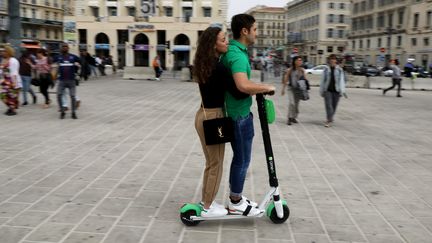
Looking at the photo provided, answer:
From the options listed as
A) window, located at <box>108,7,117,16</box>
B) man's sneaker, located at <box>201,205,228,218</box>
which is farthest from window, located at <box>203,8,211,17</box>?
man's sneaker, located at <box>201,205,228,218</box>

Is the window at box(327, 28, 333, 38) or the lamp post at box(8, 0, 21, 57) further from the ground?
the window at box(327, 28, 333, 38)

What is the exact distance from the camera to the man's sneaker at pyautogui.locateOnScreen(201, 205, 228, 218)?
379 centimetres

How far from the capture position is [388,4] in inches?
2223

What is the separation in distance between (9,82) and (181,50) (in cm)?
4089

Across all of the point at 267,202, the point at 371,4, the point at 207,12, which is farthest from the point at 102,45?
the point at 267,202

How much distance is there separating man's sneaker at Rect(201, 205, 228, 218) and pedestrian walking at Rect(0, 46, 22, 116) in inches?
328

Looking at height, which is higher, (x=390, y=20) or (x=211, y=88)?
(x=390, y=20)

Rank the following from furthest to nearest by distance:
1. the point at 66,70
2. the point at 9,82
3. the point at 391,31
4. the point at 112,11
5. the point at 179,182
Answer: the point at 112,11
the point at 391,31
the point at 9,82
the point at 66,70
the point at 179,182

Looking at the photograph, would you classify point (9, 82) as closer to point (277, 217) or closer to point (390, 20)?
point (277, 217)

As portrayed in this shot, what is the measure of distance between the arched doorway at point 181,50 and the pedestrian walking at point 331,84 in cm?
4110

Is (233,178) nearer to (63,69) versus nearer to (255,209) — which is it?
(255,209)

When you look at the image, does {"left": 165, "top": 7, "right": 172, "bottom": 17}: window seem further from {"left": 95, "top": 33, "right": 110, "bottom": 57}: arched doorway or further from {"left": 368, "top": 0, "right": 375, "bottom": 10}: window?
{"left": 368, "top": 0, "right": 375, "bottom": 10}: window

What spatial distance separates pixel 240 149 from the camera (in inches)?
145

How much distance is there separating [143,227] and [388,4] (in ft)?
198
